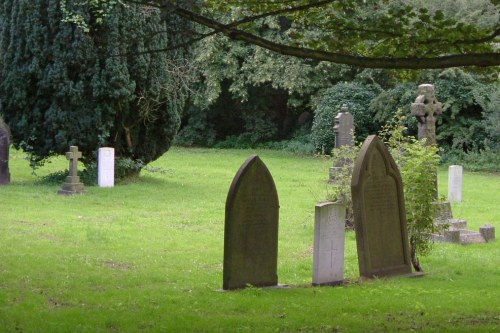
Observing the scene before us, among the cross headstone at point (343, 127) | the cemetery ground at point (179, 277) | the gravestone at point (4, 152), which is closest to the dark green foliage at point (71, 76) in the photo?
the gravestone at point (4, 152)

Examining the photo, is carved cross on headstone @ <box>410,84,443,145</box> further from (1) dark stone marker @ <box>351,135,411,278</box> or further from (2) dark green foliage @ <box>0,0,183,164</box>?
(2) dark green foliage @ <box>0,0,183,164</box>

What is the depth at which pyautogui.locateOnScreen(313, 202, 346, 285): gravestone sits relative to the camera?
10.3 metres

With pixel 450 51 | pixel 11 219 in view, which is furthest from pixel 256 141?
pixel 450 51

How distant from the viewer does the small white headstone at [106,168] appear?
21.3 metres

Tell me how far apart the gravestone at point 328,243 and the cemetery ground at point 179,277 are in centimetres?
24

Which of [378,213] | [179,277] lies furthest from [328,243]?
[179,277]

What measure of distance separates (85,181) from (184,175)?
17.0 ft

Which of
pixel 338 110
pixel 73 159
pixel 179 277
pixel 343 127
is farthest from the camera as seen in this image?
pixel 338 110

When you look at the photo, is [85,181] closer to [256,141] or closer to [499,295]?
[499,295]

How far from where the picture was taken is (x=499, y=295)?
10148 millimetres

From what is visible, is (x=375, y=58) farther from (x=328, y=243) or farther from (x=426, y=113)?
(x=426, y=113)

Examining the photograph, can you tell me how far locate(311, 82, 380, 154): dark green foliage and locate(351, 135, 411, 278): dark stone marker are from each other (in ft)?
79.8

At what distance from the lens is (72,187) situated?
20.2 metres

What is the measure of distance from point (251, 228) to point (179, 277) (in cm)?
158
